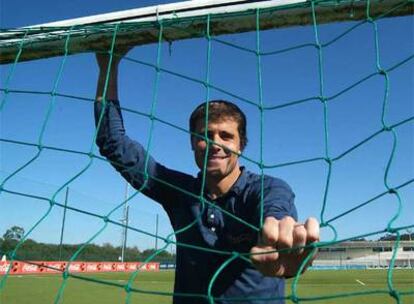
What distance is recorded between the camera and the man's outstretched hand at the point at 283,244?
1310 mm

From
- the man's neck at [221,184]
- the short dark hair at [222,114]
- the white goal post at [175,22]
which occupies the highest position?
the white goal post at [175,22]

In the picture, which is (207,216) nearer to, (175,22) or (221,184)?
(221,184)

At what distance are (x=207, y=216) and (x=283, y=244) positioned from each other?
653mm

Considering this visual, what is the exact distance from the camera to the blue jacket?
1.75 meters

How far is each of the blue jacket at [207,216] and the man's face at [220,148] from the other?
0.08 meters

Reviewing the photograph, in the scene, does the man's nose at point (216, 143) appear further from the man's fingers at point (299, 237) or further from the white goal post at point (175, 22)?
the man's fingers at point (299, 237)

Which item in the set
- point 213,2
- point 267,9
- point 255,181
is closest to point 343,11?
point 267,9

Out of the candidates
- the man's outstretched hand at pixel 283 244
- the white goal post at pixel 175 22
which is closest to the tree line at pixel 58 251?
the white goal post at pixel 175 22

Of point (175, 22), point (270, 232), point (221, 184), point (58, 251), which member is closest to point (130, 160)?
point (221, 184)

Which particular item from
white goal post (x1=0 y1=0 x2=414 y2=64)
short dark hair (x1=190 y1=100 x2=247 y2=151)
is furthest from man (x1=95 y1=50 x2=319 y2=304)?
white goal post (x1=0 y1=0 x2=414 y2=64)

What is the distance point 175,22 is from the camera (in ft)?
7.19

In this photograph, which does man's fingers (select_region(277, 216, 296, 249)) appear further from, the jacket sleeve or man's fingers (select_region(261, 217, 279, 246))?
the jacket sleeve

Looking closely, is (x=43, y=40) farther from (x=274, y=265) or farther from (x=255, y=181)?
(x=274, y=265)

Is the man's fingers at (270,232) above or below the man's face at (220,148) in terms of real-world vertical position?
below
